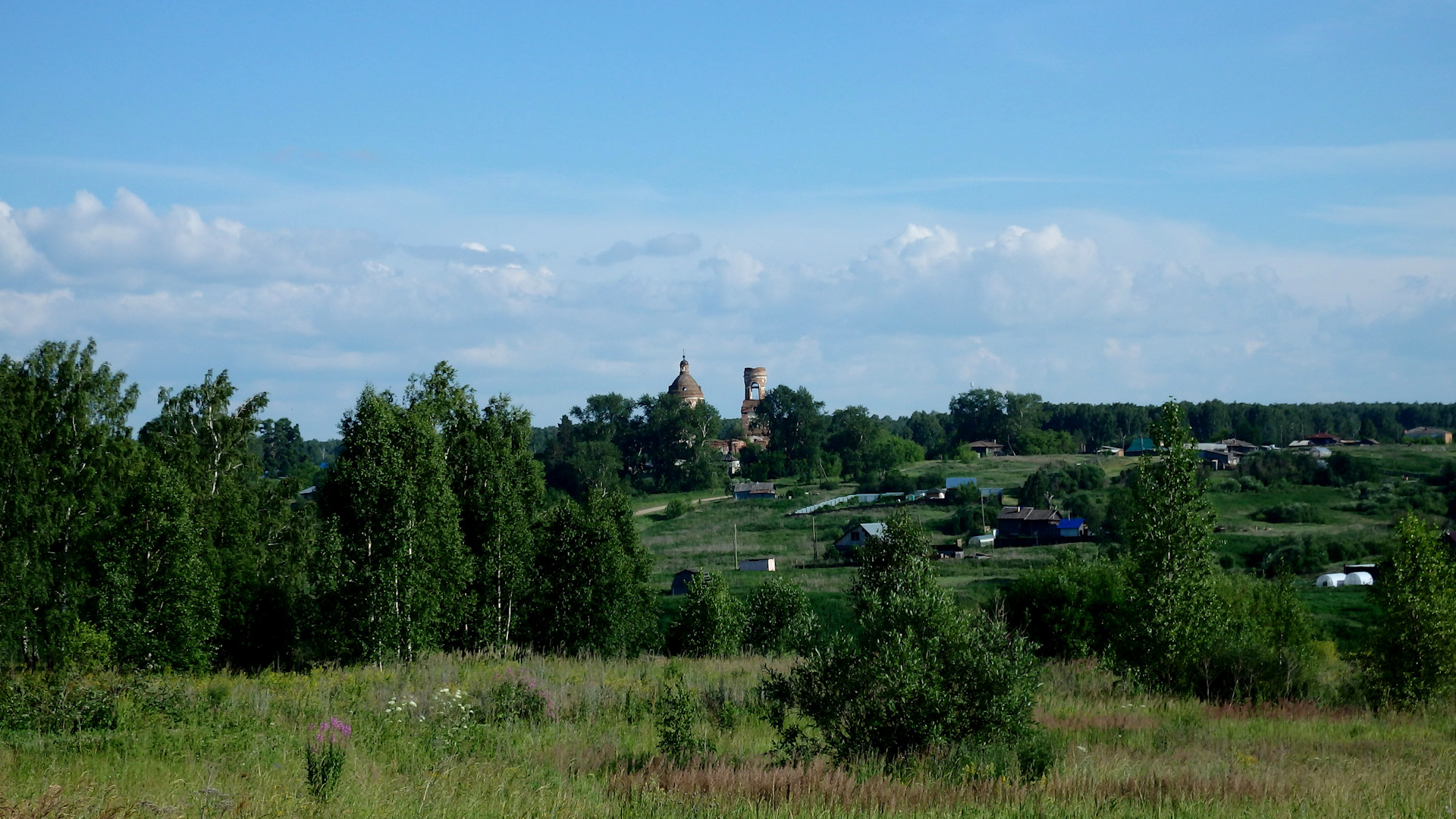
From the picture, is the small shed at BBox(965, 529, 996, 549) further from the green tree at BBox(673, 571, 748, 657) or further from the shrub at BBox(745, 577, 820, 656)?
the green tree at BBox(673, 571, 748, 657)

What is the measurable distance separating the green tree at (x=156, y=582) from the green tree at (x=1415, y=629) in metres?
27.8

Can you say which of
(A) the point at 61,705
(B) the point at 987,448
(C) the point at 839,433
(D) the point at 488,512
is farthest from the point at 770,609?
(B) the point at 987,448

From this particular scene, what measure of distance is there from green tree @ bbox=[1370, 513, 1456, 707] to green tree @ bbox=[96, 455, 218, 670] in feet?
91.1

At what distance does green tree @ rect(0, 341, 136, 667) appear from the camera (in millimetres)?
28531

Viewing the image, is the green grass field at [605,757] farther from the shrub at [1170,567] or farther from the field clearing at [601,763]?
the shrub at [1170,567]

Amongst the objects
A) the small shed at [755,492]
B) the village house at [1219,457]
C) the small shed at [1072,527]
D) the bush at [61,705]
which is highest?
the bush at [61,705]

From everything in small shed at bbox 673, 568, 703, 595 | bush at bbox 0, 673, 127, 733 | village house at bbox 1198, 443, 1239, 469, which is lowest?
small shed at bbox 673, 568, 703, 595

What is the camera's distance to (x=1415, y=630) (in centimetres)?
2220

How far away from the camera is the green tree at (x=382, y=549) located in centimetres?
2620

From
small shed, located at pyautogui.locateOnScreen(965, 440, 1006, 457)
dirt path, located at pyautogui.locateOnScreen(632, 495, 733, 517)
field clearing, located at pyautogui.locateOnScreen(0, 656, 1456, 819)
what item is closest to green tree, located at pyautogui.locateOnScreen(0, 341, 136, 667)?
field clearing, located at pyautogui.locateOnScreen(0, 656, 1456, 819)

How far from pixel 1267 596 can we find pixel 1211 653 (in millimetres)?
12961

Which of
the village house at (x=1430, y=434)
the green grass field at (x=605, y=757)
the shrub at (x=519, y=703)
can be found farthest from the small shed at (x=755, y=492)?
the shrub at (x=519, y=703)

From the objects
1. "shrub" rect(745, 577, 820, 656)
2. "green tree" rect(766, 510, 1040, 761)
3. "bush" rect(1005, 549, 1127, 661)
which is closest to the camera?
"green tree" rect(766, 510, 1040, 761)

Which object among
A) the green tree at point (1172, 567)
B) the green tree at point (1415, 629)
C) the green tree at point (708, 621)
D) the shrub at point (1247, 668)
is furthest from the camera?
the green tree at point (708, 621)
